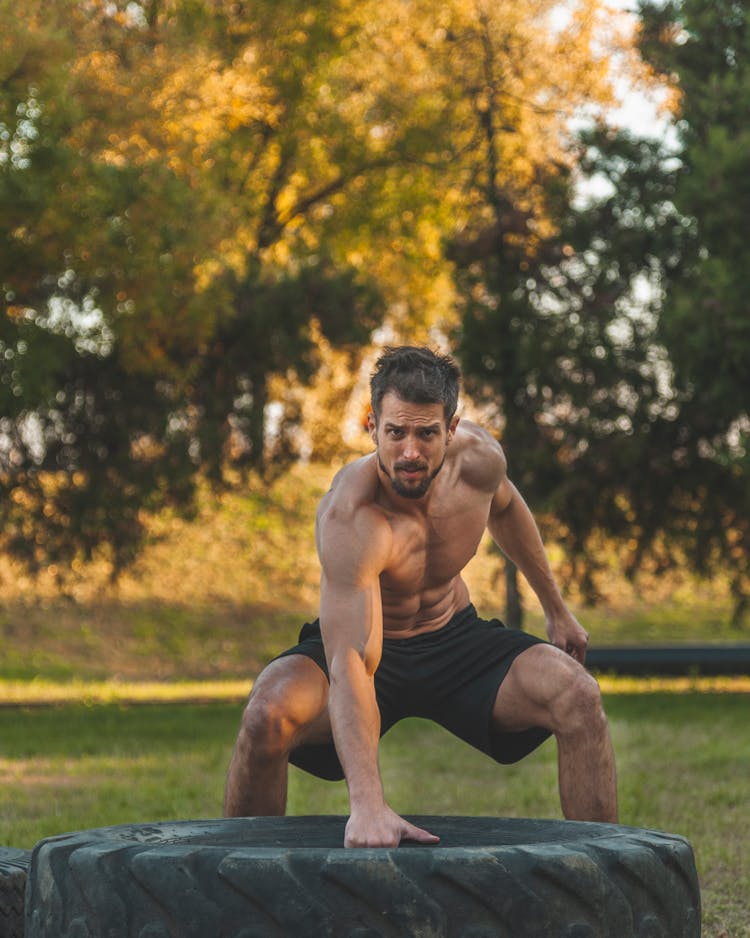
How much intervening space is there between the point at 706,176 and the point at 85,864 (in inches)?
454

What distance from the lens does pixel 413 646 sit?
4.17 m

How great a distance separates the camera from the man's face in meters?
3.59

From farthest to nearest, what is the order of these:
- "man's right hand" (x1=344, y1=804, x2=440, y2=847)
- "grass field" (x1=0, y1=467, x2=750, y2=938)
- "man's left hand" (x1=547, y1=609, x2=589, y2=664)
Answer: "grass field" (x1=0, y1=467, x2=750, y2=938) → "man's left hand" (x1=547, y1=609, x2=589, y2=664) → "man's right hand" (x1=344, y1=804, x2=440, y2=847)

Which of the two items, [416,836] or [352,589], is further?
[352,589]

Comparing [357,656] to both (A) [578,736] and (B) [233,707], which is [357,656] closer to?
(A) [578,736]

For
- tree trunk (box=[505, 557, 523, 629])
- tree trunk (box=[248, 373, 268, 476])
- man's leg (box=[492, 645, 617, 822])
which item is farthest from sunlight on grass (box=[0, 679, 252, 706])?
man's leg (box=[492, 645, 617, 822])

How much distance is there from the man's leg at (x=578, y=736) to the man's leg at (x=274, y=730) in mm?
574

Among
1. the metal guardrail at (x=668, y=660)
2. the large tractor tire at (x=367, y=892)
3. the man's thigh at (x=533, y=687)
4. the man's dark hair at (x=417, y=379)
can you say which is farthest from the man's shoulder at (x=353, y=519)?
the metal guardrail at (x=668, y=660)

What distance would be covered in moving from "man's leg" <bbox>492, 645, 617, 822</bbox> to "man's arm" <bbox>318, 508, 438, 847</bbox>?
1.67 feet

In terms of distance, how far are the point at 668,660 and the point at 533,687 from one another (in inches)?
492

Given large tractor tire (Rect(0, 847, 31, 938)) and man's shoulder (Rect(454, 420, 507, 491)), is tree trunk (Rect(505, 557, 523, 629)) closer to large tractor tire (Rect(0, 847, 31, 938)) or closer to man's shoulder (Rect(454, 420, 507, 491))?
man's shoulder (Rect(454, 420, 507, 491))

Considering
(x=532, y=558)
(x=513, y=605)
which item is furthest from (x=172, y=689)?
(x=532, y=558)

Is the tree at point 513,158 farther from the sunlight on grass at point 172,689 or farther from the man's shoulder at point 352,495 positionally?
the man's shoulder at point 352,495

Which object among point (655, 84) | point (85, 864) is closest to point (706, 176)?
point (655, 84)
